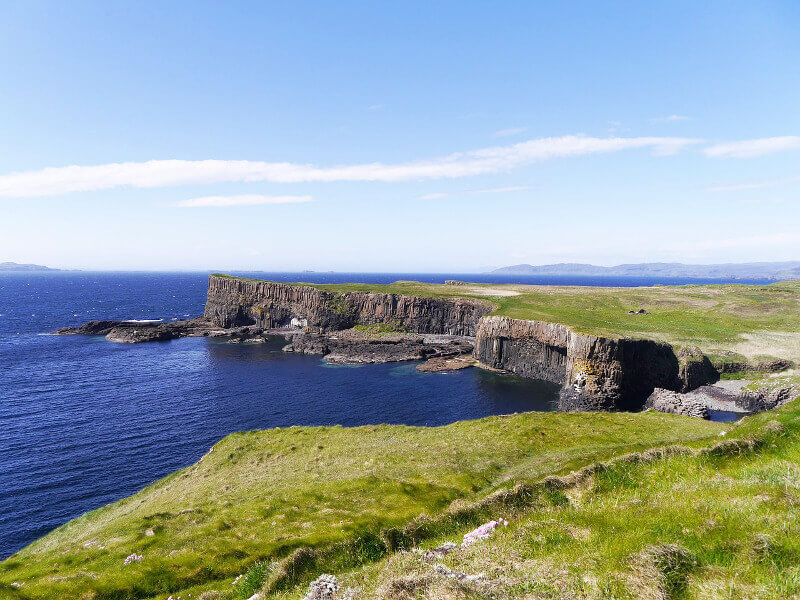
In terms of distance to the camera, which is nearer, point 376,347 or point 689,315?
point 689,315

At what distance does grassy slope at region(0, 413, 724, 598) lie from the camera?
18219 millimetres

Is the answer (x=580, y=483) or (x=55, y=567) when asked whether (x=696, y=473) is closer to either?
(x=580, y=483)

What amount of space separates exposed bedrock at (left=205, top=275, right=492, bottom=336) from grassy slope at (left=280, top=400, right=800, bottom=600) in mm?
101074

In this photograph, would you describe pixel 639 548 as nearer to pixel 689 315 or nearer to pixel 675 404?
pixel 675 404

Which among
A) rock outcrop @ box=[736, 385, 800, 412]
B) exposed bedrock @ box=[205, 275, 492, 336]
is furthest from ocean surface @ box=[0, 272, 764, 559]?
rock outcrop @ box=[736, 385, 800, 412]

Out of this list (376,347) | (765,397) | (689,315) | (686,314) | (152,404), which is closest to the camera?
(765,397)

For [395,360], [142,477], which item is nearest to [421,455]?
[142,477]

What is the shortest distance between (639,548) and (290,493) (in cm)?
2312

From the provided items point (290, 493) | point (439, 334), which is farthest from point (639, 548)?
point (439, 334)

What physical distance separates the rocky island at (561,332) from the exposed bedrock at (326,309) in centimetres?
34

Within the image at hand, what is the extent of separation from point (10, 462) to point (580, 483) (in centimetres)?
5849

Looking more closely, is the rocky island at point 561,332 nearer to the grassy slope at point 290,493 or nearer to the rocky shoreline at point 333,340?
the rocky shoreline at point 333,340

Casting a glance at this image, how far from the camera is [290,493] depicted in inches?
1067

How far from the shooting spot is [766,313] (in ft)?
331
